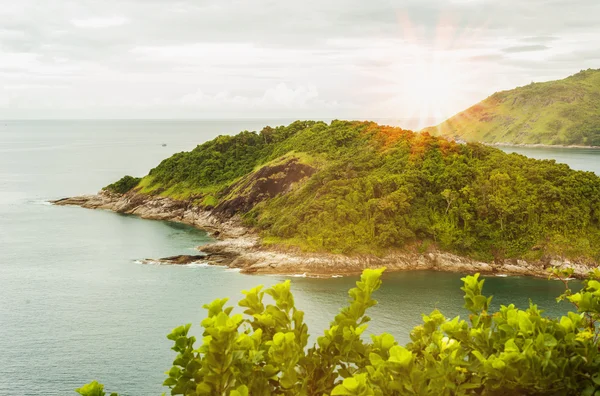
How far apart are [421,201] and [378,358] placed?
67.6 m

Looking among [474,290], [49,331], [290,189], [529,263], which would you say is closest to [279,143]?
[290,189]

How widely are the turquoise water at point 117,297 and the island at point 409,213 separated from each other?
3965 mm

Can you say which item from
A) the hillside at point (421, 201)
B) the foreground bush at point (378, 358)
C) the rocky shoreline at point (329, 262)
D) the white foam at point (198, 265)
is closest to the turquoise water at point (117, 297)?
the white foam at point (198, 265)

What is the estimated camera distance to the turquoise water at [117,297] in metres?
42.2

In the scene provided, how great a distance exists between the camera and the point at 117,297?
58312mm

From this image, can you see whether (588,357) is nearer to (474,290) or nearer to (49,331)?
(474,290)

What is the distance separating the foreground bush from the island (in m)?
55.6

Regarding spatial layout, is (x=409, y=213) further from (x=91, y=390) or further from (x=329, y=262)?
(x=91, y=390)

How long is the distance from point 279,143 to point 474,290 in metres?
99.7

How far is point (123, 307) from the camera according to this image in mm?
55406

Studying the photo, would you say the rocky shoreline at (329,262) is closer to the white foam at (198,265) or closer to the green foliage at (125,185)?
the white foam at (198,265)

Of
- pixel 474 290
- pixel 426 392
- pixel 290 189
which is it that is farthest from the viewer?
pixel 290 189

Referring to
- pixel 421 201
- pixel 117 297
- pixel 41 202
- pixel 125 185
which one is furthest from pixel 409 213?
pixel 41 202

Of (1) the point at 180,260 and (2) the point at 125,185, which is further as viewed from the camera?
(2) the point at 125,185
